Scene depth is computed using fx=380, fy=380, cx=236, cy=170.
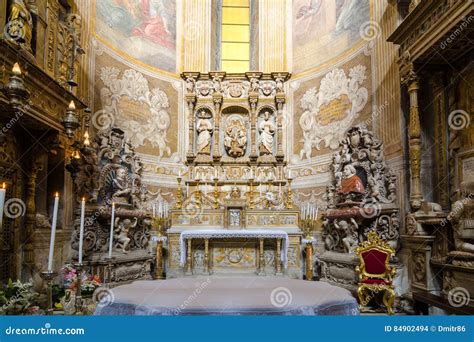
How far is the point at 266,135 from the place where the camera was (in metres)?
10.8

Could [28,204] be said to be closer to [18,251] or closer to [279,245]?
[18,251]

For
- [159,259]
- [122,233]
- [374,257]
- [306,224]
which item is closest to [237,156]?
[306,224]

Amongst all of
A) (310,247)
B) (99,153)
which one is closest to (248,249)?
(310,247)

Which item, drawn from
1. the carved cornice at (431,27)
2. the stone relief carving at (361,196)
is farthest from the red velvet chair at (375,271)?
the carved cornice at (431,27)

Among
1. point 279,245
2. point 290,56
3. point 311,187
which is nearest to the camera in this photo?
point 279,245

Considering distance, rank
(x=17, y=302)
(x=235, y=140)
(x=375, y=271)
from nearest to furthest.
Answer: (x=17, y=302) → (x=375, y=271) → (x=235, y=140)

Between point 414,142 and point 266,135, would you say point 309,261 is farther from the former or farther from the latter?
point 266,135

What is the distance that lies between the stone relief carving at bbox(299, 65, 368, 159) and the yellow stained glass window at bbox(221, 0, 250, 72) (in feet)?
8.55

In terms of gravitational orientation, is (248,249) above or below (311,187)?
below

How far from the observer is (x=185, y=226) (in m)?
8.45

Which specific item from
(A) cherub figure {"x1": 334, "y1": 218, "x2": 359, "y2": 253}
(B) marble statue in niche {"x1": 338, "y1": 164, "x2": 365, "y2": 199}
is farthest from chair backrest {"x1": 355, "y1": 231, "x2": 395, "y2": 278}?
(B) marble statue in niche {"x1": 338, "y1": 164, "x2": 365, "y2": 199}

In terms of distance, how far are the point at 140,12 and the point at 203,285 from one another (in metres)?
9.73

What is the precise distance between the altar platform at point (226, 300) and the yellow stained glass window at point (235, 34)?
33.2 ft

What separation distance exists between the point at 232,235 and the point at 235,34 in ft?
22.7
